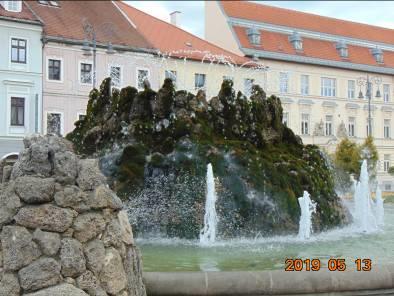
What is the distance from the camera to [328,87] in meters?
32.0

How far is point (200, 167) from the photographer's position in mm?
8922

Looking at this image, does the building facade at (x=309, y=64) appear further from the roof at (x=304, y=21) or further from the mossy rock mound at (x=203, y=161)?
the mossy rock mound at (x=203, y=161)

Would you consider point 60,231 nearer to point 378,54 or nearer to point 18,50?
point 378,54

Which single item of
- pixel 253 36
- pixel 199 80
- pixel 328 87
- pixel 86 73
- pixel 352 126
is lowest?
pixel 352 126

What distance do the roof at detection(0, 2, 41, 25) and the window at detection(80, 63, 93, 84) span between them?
3.27 meters

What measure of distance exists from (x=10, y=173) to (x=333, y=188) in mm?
7443

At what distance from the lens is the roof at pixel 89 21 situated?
32.2 metres

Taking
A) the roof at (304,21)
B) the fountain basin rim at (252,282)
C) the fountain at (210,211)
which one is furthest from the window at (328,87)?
the fountain basin rim at (252,282)

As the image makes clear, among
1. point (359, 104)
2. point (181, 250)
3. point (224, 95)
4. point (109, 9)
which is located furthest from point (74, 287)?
point (109, 9)

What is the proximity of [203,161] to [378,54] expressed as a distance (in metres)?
5.14

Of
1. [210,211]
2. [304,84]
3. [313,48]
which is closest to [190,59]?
[304,84]

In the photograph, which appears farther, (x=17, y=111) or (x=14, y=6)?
(x=14, y=6)

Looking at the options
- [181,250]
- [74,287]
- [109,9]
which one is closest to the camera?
[74,287]

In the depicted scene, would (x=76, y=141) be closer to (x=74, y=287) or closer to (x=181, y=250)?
(x=181, y=250)
